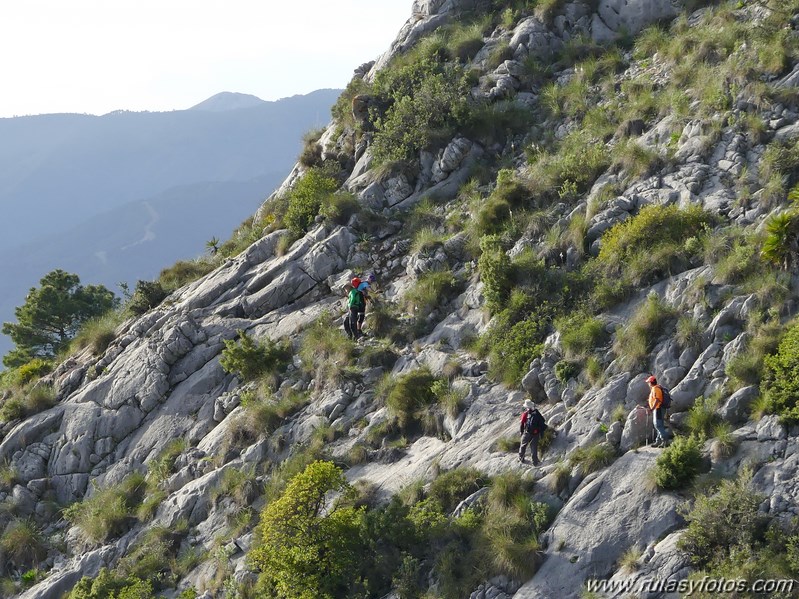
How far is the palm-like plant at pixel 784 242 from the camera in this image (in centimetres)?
1517

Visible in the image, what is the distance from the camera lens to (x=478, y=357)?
59.1 ft

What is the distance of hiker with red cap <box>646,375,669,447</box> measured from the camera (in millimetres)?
13484

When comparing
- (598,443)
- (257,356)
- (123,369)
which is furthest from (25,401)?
(598,443)

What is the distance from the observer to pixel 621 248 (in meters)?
17.9

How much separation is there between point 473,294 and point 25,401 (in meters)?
15.1

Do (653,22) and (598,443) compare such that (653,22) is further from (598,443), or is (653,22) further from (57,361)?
(57,361)

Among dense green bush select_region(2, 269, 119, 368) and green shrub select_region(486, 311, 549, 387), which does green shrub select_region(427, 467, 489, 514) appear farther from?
dense green bush select_region(2, 269, 119, 368)

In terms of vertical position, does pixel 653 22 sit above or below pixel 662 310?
above

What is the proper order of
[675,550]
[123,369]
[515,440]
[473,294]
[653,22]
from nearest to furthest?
[675,550] < [515,440] < [473,294] < [123,369] < [653,22]

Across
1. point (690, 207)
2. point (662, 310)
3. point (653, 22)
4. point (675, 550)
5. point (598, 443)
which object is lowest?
point (675, 550)

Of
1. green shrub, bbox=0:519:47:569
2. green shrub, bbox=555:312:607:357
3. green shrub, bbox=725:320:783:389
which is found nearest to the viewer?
green shrub, bbox=725:320:783:389

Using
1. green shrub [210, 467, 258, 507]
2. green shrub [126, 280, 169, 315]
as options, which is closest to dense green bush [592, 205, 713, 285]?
green shrub [210, 467, 258, 507]

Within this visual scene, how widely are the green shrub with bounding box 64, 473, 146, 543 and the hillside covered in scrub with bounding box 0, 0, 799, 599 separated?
81 mm

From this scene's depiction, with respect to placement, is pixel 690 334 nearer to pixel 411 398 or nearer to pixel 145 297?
pixel 411 398
